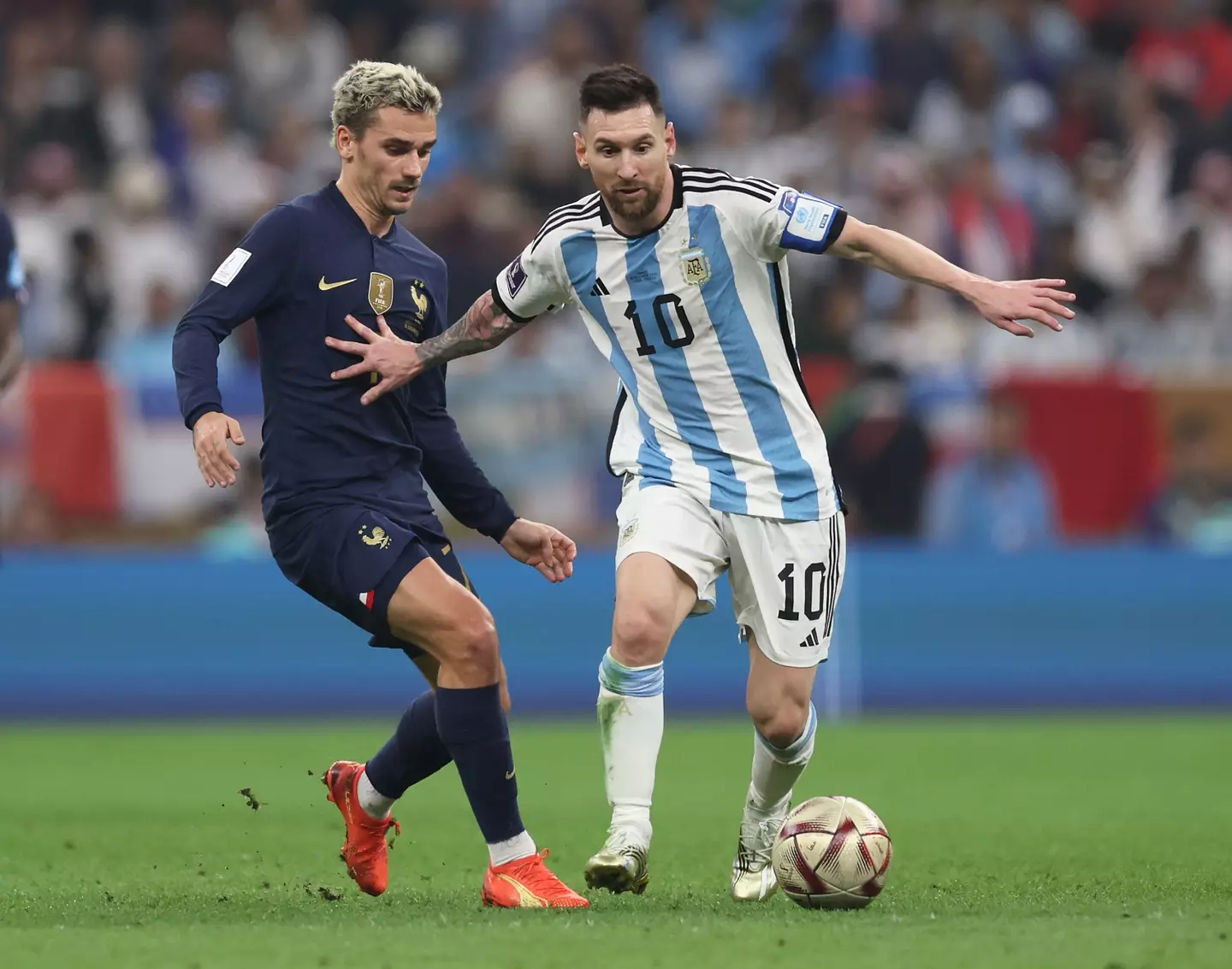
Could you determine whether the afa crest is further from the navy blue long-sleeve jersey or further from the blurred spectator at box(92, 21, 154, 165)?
the blurred spectator at box(92, 21, 154, 165)

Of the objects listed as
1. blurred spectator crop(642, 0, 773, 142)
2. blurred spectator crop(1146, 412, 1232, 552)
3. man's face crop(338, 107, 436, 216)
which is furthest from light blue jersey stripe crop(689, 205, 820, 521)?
blurred spectator crop(642, 0, 773, 142)

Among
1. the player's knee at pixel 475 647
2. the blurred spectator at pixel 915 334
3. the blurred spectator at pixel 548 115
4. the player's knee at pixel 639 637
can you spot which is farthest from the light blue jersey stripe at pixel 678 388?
the blurred spectator at pixel 548 115

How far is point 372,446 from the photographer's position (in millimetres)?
6254

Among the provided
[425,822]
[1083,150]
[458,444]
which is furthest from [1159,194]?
[458,444]

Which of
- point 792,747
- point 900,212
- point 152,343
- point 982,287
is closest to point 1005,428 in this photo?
point 900,212

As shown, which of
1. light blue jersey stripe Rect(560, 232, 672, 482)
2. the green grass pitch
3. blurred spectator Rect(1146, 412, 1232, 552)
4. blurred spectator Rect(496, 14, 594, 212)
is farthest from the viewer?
blurred spectator Rect(496, 14, 594, 212)

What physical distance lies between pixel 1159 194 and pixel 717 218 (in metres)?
11.4

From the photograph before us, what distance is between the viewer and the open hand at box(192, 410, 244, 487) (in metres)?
5.72

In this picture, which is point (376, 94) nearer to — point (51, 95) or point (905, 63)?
point (51, 95)

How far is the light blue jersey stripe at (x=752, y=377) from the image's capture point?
20.8ft

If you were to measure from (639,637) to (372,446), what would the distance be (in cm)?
102

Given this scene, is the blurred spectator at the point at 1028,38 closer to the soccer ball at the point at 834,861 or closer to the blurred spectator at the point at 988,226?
the blurred spectator at the point at 988,226

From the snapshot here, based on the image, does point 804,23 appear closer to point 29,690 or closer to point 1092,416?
point 1092,416

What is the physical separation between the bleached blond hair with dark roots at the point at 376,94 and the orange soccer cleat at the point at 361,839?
6.81 ft
